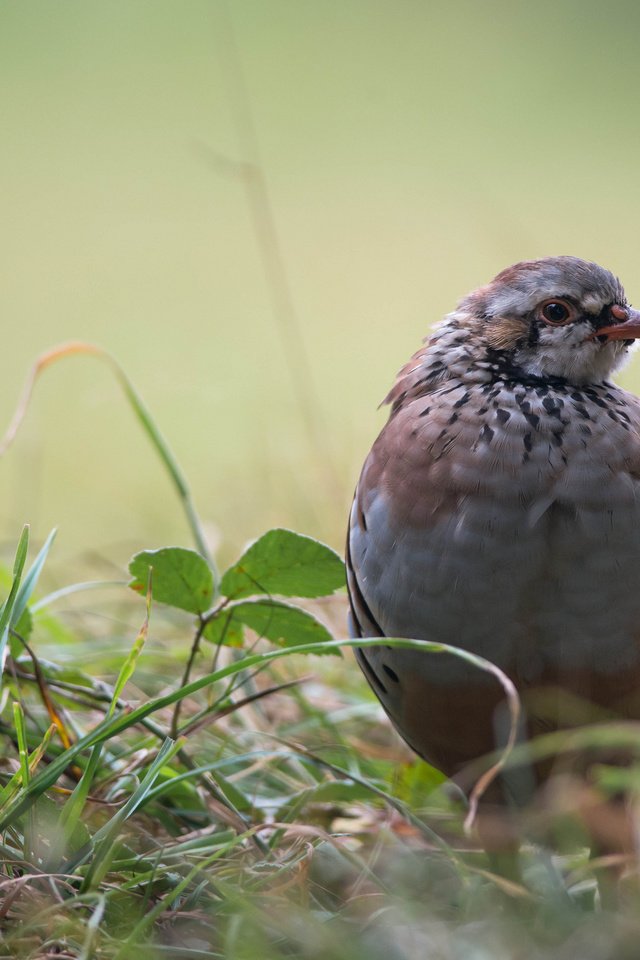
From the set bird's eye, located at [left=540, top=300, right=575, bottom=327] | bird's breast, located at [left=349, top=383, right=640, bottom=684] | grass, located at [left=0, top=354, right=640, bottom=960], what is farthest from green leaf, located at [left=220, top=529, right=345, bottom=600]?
bird's eye, located at [left=540, top=300, right=575, bottom=327]

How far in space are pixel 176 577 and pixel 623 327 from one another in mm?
1143

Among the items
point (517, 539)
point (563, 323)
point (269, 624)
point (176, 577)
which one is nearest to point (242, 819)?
point (269, 624)

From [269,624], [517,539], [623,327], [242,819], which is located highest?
[623,327]

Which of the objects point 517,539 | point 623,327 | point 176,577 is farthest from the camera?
point 623,327

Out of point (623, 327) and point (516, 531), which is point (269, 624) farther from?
point (623, 327)

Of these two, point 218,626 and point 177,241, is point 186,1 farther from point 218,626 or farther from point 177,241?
point 218,626

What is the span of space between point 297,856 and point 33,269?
868 centimetres

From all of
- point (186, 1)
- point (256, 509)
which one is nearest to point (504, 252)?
point (256, 509)

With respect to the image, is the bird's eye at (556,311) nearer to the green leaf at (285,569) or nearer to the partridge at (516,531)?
the partridge at (516,531)

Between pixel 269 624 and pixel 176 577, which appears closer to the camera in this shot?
pixel 176 577

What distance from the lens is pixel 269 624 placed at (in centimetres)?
283

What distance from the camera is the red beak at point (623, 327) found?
2.80 meters

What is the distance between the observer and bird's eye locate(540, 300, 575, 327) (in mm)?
2830

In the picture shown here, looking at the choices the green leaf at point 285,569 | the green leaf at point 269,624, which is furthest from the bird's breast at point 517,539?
the green leaf at point 269,624
